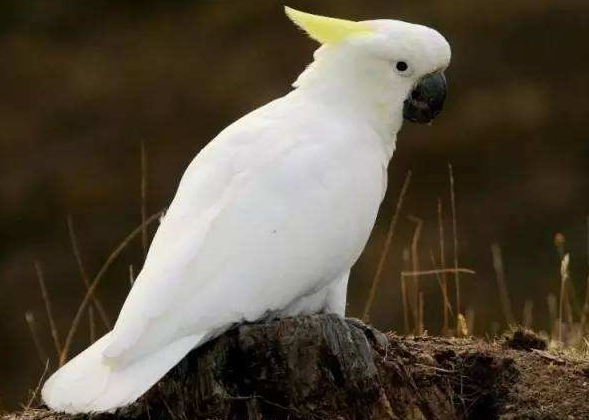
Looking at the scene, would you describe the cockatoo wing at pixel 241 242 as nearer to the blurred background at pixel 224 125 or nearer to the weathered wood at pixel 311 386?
the weathered wood at pixel 311 386

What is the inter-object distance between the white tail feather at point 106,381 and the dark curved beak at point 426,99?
4.99ft

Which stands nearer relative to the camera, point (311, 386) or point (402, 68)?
point (311, 386)

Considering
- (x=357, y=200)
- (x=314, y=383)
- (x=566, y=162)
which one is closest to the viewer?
(x=314, y=383)

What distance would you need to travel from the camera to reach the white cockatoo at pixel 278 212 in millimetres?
4590

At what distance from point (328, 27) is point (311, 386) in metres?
1.58

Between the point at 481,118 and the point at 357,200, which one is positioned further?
the point at 481,118

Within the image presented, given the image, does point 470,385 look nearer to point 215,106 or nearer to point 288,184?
point 288,184

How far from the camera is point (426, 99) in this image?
564cm

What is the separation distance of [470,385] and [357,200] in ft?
2.51

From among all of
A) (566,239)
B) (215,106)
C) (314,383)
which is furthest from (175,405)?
(215,106)

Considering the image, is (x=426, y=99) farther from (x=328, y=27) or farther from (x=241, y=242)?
(x=241, y=242)

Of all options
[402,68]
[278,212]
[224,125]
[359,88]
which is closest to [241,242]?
[278,212]

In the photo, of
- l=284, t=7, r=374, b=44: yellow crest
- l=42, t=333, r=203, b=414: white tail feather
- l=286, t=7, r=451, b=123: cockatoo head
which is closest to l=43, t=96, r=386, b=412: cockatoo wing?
l=42, t=333, r=203, b=414: white tail feather

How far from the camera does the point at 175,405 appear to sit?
15.6 ft
